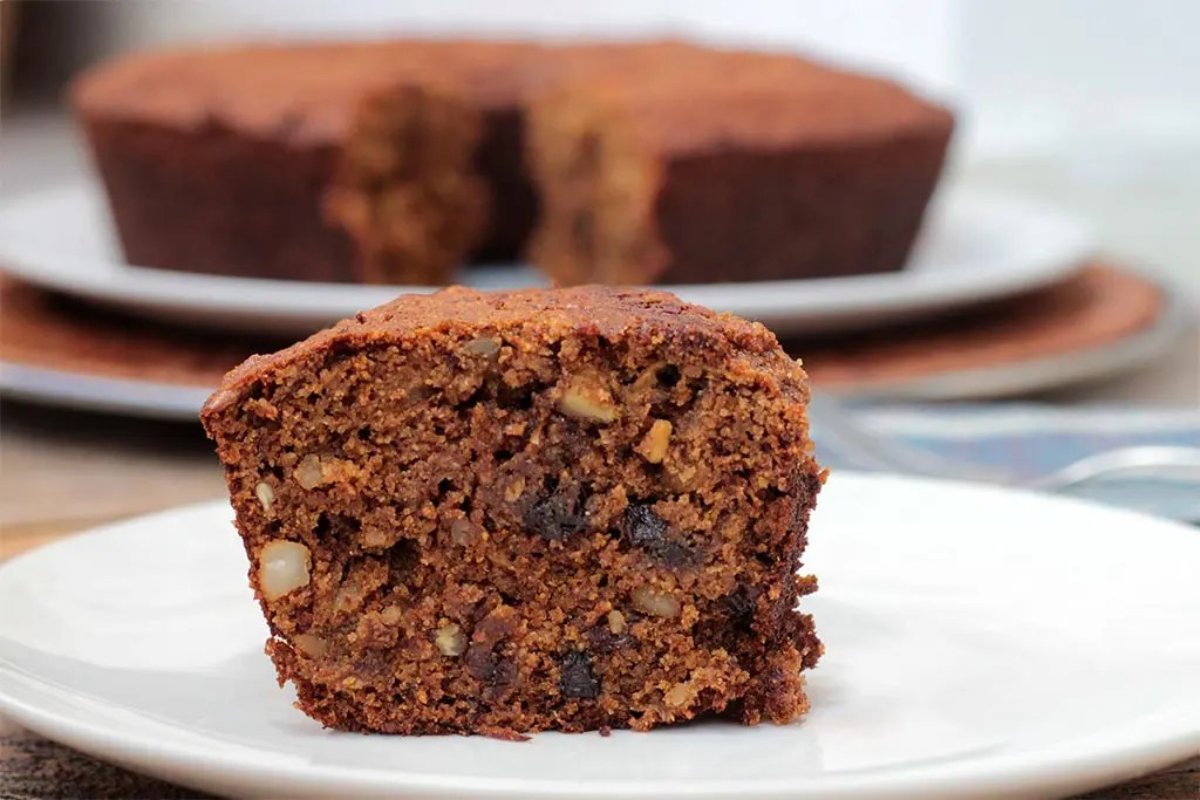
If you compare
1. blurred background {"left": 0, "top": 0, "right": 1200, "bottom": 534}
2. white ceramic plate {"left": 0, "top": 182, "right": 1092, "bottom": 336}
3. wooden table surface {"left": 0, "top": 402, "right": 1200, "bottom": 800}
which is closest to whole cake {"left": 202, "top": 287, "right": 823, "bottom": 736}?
wooden table surface {"left": 0, "top": 402, "right": 1200, "bottom": 800}

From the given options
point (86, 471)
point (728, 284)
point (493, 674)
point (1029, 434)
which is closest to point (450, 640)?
point (493, 674)

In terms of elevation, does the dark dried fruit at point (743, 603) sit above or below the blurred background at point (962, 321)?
above

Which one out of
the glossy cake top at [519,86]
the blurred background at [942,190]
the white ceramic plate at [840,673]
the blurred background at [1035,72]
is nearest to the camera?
the white ceramic plate at [840,673]

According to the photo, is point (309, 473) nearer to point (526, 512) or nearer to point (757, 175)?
point (526, 512)

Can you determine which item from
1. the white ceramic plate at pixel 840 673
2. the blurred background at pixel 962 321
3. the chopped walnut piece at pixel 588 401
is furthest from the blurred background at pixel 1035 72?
the chopped walnut piece at pixel 588 401

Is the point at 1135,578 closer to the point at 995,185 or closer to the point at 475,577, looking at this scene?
the point at 475,577

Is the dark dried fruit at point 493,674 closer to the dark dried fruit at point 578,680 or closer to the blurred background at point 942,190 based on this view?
the dark dried fruit at point 578,680

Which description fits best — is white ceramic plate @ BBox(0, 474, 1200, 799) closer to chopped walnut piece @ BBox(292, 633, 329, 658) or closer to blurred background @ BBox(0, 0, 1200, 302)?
chopped walnut piece @ BBox(292, 633, 329, 658)

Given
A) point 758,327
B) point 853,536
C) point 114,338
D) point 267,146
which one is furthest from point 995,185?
point 758,327
